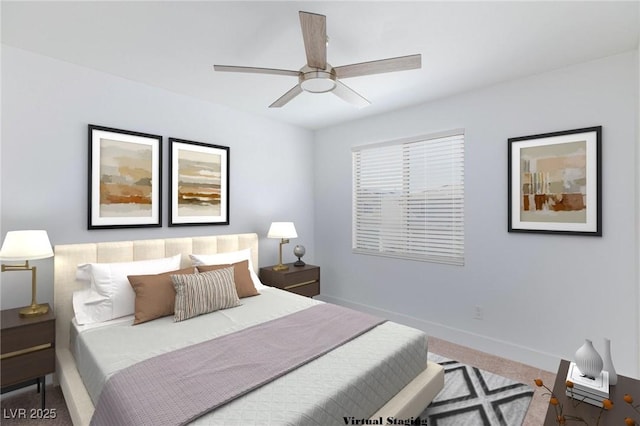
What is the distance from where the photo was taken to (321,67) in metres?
1.97

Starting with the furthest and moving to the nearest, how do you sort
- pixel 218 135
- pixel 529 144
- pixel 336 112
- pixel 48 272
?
pixel 336 112, pixel 218 135, pixel 529 144, pixel 48 272

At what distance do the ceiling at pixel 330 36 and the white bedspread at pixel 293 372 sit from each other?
2050mm

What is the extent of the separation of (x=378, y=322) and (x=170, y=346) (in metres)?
1.43

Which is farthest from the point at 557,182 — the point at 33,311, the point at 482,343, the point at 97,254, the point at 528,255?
the point at 33,311

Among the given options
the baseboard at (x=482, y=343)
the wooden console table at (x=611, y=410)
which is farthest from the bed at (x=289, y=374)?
the baseboard at (x=482, y=343)

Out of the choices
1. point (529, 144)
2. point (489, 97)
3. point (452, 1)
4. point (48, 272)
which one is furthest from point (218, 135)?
point (529, 144)

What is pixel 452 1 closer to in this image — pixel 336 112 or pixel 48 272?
pixel 336 112

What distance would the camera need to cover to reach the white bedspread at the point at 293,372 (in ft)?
4.57

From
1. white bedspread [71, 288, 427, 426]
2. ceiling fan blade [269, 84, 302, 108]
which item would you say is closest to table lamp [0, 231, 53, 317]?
white bedspread [71, 288, 427, 426]

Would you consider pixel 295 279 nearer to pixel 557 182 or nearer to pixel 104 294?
pixel 104 294

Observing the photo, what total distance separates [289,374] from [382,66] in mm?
1830

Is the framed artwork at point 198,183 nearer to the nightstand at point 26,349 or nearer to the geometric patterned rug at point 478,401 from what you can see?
the nightstand at point 26,349

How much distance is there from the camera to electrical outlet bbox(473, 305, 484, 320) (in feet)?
10.4

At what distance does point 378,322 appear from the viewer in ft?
7.75
